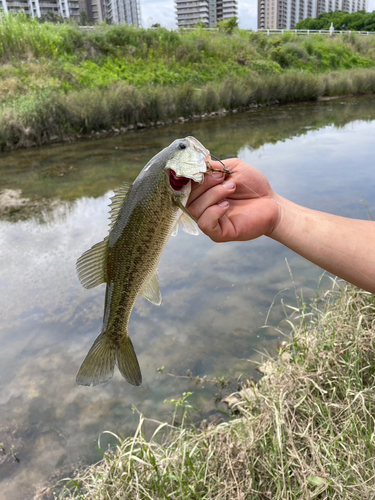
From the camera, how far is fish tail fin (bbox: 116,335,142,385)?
1.98m

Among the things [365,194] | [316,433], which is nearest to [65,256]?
[316,433]

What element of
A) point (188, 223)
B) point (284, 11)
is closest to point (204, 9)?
point (284, 11)

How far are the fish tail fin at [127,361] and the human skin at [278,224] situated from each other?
2.38 ft

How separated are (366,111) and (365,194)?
45.7ft

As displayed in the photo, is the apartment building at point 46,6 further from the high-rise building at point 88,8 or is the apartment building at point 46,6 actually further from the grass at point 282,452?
the grass at point 282,452

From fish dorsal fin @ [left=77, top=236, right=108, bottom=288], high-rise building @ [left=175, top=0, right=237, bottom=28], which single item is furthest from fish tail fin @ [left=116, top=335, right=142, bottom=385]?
high-rise building @ [left=175, top=0, right=237, bottom=28]

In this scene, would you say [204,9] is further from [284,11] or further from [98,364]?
[98,364]

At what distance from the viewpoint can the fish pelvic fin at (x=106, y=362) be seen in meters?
1.92

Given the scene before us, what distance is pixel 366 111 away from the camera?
65.9ft

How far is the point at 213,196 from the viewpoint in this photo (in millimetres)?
1975

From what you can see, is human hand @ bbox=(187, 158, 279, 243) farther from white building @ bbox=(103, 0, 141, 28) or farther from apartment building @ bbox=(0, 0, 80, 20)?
white building @ bbox=(103, 0, 141, 28)

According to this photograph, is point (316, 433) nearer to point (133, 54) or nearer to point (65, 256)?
point (65, 256)

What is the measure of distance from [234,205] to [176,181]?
52 centimetres

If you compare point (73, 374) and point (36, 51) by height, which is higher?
point (36, 51)
